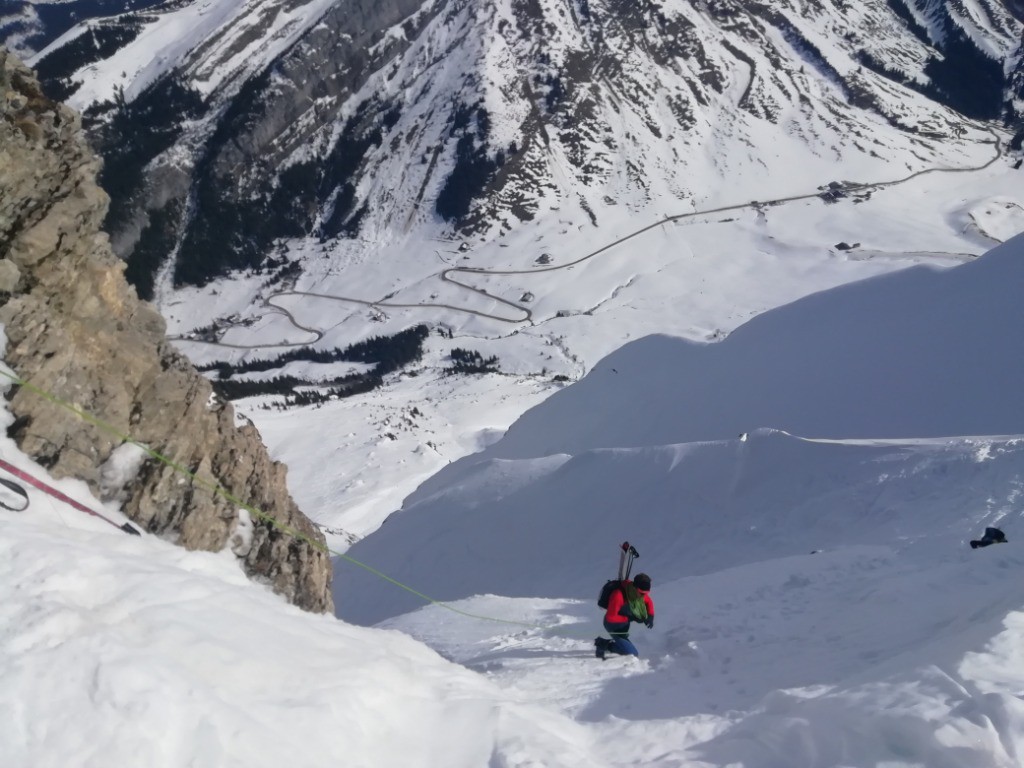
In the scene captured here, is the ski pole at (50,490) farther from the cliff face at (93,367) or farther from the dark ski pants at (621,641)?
the dark ski pants at (621,641)

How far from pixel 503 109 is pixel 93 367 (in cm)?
11604

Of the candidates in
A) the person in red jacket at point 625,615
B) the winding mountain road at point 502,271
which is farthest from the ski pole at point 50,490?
the winding mountain road at point 502,271

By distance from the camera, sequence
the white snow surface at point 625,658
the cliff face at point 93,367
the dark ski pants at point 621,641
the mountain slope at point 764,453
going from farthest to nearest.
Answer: the mountain slope at point 764,453 < the dark ski pants at point 621,641 < the cliff face at point 93,367 < the white snow surface at point 625,658

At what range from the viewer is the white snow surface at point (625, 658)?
5531mm

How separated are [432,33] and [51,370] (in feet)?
443

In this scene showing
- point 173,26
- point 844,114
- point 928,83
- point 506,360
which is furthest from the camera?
point 173,26

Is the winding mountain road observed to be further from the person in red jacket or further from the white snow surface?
the person in red jacket

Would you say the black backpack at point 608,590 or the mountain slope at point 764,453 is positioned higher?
the black backpack at point 608,590

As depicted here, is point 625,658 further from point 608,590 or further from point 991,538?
point 991,538

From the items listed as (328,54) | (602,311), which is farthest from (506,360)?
(328,54)

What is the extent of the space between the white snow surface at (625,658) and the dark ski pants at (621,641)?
0.14 m

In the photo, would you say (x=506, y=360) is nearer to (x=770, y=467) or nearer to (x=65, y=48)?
(x=770, y=467)

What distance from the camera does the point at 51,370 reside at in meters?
9.16

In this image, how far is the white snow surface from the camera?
18.1 ft
